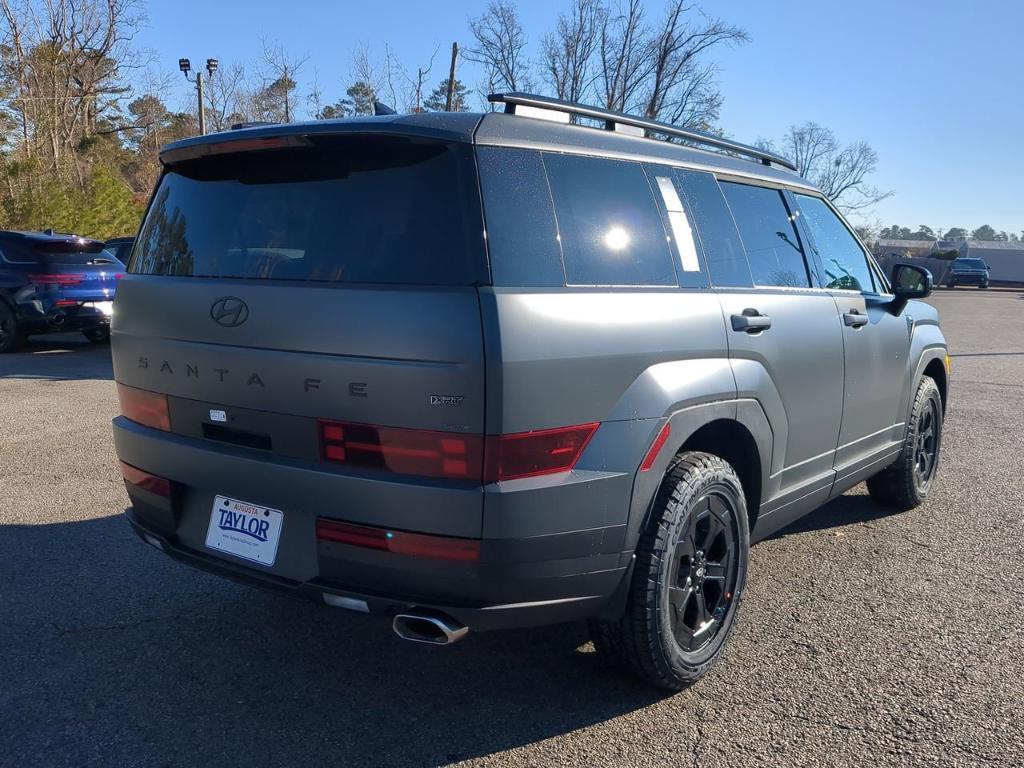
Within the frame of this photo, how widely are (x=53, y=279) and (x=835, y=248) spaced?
10445mm

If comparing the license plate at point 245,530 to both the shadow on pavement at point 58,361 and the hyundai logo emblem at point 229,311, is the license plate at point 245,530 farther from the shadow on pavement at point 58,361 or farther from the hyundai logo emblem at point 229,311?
the shadow on pavement at point 58,361

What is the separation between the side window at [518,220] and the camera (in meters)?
2.51

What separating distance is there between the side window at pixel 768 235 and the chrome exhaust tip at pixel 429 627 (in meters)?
2.03

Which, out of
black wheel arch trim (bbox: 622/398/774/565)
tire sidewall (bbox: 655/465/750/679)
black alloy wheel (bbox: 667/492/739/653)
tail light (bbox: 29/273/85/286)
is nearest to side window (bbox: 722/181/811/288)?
black wheel arch trim (bbox: 622/398/774/565)

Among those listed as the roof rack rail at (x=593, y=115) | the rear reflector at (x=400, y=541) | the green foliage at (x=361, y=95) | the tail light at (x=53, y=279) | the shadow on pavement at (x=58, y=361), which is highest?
the green foliage at (x=361, y=95)

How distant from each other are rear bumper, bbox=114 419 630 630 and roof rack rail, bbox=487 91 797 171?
4.24ft

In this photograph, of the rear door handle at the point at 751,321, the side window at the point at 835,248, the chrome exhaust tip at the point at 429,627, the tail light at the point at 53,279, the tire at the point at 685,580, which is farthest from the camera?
the tail light at the point at 53,279

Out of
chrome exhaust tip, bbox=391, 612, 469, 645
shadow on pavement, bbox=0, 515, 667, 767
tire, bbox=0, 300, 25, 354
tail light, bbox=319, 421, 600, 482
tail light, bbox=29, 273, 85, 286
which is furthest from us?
tire, bbox=0, 300, 25, 354

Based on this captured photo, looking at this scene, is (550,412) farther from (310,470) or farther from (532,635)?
(532,635)

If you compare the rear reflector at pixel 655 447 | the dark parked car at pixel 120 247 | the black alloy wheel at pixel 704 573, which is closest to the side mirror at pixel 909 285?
the black alloy wheel at pixel 704 573

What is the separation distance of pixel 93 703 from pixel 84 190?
2429cm

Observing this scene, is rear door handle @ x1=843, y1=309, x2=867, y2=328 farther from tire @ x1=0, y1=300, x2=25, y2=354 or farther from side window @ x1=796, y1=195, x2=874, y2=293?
tire @ x1=0, y1=300, x2=25, y2=354

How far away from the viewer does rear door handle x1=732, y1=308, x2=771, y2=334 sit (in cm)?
333

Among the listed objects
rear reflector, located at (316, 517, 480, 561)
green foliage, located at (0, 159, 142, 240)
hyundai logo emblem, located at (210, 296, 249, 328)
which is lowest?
rear reflector, located at (316, 517, 480, 561)
